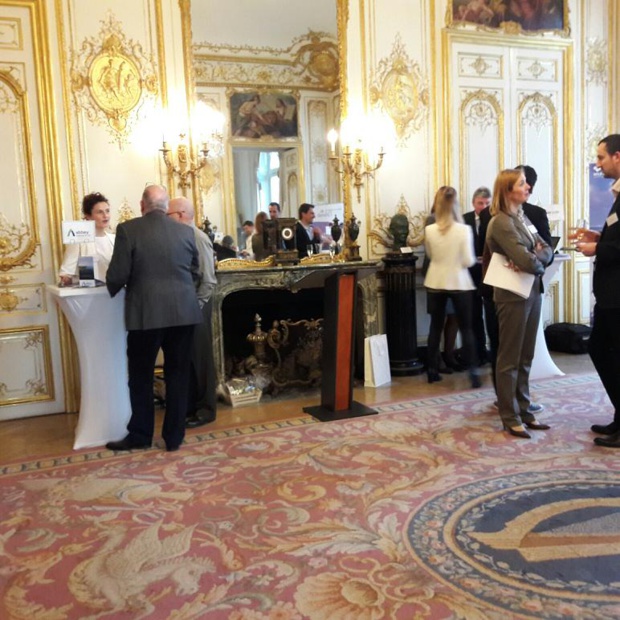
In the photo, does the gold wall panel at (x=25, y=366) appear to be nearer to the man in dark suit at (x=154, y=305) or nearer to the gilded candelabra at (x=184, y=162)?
the man in dark suit at (x=154, y=305)

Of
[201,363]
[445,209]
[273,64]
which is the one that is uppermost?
[273,64]

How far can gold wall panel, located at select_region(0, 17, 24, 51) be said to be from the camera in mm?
4840

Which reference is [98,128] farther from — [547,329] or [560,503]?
[547,329]

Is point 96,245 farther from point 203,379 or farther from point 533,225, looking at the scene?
point 533,225

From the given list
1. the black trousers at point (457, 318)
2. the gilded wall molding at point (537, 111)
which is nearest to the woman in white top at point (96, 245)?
the black trousers at point (457, 318)

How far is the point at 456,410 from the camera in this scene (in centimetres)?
462

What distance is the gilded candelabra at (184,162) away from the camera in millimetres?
5285

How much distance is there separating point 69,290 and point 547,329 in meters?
4.91

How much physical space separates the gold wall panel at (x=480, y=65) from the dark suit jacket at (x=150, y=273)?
3.85 metres

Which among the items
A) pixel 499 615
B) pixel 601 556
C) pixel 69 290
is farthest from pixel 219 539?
pixel 69 290

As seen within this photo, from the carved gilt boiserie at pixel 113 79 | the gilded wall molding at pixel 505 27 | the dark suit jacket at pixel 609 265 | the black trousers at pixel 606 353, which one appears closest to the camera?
the dark suit jacket at pixel 609 265

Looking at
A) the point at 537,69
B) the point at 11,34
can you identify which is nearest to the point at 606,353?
the point at 537,69

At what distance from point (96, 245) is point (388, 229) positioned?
8.91ft

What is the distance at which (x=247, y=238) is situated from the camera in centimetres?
550
